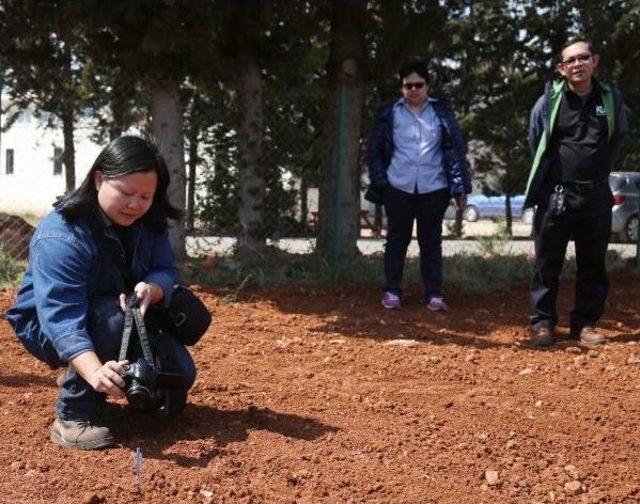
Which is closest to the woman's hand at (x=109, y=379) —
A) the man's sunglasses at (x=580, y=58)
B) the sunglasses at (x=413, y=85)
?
the man's sunglasses at (x=580, y=58)

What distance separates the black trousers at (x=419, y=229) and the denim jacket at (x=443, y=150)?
11cm

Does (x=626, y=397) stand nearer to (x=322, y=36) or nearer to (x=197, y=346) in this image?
(x=197, y=346)

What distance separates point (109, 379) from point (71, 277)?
0.49 meters

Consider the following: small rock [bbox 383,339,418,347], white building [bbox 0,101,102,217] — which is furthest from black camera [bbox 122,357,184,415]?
white building [bbox 0,101,102,217]

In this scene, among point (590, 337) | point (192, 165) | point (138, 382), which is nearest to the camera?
point (138, 382)

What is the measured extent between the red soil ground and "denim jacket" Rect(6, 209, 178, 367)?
426 millimetres

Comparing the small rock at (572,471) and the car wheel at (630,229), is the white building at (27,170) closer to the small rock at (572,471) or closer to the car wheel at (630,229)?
the car wheel at (630,229)

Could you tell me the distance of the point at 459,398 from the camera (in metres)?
3.95

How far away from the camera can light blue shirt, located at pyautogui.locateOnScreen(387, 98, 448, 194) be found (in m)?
6.20

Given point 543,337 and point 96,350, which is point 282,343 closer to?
point 543,337

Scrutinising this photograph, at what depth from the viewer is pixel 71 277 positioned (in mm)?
3141

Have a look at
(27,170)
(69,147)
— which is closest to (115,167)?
→ (69,147)

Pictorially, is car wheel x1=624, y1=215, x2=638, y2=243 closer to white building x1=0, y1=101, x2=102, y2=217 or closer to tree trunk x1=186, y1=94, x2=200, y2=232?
tree trunk x1=186, y1=94, x2=200, y2=232

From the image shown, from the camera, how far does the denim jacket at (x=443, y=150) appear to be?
6199 mm
